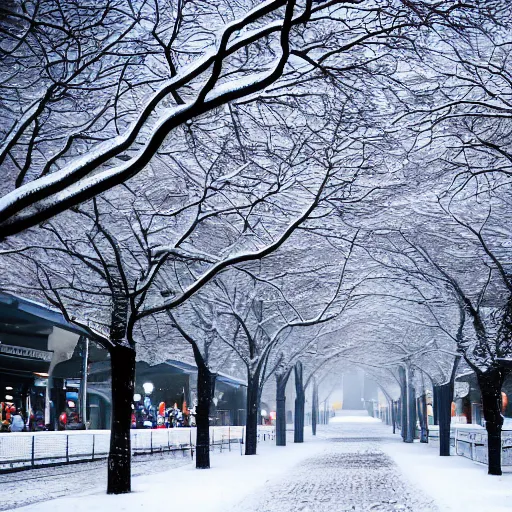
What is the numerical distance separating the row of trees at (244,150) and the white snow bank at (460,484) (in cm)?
155

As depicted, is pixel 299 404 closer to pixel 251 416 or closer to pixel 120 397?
pixel 251 416

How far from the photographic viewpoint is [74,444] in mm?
30875

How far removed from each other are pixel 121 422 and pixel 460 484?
834 cm

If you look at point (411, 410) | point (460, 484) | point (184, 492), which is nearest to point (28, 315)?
point (184, 492)

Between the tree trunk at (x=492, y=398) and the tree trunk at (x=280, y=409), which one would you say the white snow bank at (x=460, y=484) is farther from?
the tree trunk at (x=280, y=409)

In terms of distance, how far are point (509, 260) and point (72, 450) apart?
56.5 feet

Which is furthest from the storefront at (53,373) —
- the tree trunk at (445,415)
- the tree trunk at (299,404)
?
the tree trunk at (445,415)

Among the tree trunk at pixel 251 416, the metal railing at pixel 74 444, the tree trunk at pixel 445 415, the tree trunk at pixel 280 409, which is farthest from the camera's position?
the tree trunk at pixel 280 409

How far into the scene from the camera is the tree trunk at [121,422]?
1656cm

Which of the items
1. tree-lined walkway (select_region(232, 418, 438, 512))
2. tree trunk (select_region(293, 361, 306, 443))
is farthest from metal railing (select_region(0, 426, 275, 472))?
tree-lined walkway (select_region(232, 418, 438, 512))

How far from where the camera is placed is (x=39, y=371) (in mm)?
37500

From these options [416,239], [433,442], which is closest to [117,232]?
[416,239]

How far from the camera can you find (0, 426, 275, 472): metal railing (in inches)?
1013

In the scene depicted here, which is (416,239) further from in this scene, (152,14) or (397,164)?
(152,14)
